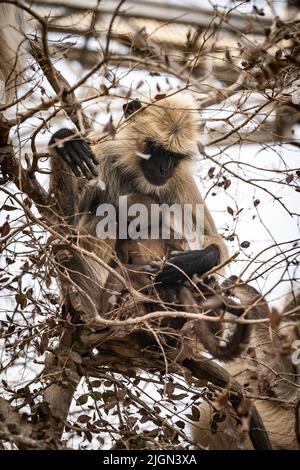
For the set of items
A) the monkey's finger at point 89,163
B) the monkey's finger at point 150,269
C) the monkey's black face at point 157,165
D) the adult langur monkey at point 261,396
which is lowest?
the adult langur monkey at point 261,396

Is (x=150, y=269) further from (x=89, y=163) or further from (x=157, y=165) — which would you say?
(x=157, y=165)

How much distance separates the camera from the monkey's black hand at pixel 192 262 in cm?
485

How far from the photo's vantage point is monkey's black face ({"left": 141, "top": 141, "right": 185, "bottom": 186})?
5.47 metres

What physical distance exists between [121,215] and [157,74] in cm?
174

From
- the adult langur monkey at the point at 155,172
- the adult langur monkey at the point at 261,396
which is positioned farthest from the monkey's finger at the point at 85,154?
the adult langur monkey at the point at 261,396

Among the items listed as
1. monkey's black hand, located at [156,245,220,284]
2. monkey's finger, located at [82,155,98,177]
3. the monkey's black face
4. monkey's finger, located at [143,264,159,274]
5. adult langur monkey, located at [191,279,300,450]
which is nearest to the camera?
adult langur monkey, located at [191,279,300,450]

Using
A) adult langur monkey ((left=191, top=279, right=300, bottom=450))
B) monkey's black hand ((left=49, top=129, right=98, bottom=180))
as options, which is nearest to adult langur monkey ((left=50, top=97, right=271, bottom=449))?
monkey's black hand ((left=49, top=129, right=98, bottom=180))

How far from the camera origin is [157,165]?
550 cm

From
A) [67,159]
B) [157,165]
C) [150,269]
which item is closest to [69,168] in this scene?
[67,159]

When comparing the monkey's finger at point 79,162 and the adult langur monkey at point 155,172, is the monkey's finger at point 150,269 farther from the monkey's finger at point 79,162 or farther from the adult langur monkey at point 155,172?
the monkey's finger at point 79,162

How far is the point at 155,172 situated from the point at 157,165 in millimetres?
61

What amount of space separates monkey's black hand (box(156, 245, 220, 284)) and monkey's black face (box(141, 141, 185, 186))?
673 millimetres

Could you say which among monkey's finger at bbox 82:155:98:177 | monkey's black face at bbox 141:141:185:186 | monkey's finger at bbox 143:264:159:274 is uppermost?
monkey's black face at bbox 141:141:185:186

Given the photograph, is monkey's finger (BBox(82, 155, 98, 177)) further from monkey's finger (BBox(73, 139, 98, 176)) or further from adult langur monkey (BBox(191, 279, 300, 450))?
adult langur monkey (BBox(191, 279, 300, 450))
